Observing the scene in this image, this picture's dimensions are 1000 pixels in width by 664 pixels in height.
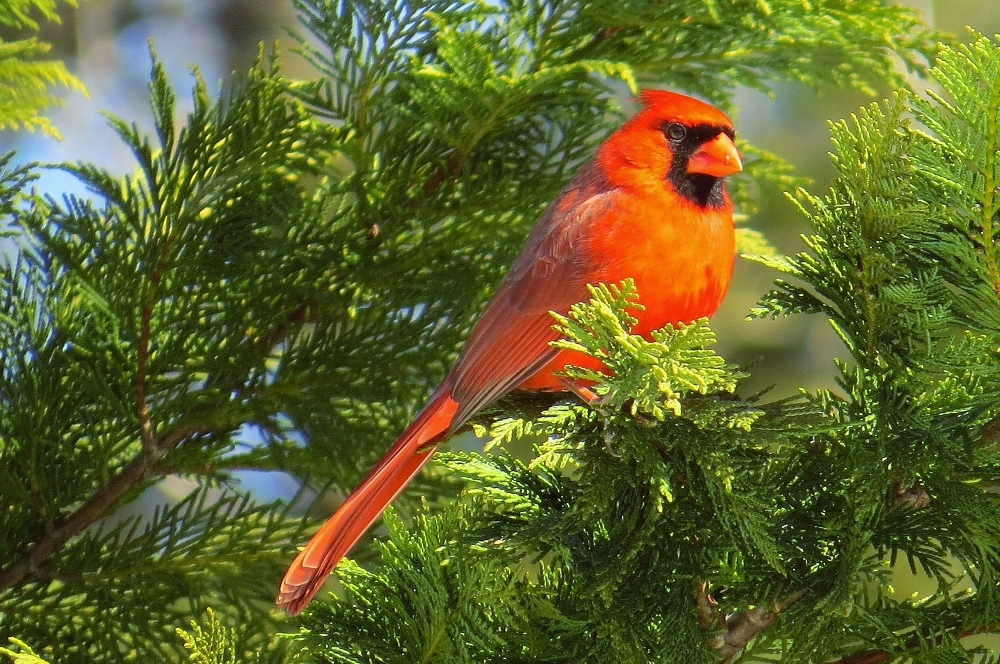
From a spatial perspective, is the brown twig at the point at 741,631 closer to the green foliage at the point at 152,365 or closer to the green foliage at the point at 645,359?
the green foliage at the point at 645,359

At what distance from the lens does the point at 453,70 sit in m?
1.66

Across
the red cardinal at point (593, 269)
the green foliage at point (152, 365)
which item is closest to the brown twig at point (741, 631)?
the red cardinal at point (593, 269)

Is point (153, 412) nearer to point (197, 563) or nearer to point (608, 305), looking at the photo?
point (197, 563)

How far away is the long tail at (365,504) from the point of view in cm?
147

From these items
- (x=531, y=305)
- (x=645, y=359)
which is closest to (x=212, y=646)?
(x=645, y=359)

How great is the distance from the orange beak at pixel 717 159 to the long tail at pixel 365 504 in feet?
2.06

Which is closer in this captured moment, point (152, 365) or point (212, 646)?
point (212, 646)

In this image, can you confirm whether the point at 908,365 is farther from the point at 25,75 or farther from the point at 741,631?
the point at 25,75

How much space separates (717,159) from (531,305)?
448 mm

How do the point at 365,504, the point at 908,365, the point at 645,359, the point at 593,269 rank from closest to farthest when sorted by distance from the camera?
1. the point at 645,359
2. the point at 908,365
3. the point at 365,504
4. the point at 593,269

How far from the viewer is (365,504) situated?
1606 millimetres

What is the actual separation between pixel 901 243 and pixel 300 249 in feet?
3.25

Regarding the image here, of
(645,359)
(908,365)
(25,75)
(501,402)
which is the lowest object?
(501,402)

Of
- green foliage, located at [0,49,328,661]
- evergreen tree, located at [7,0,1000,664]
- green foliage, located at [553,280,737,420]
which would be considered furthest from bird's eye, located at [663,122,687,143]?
green foliage, located at [553,280,737,420]
